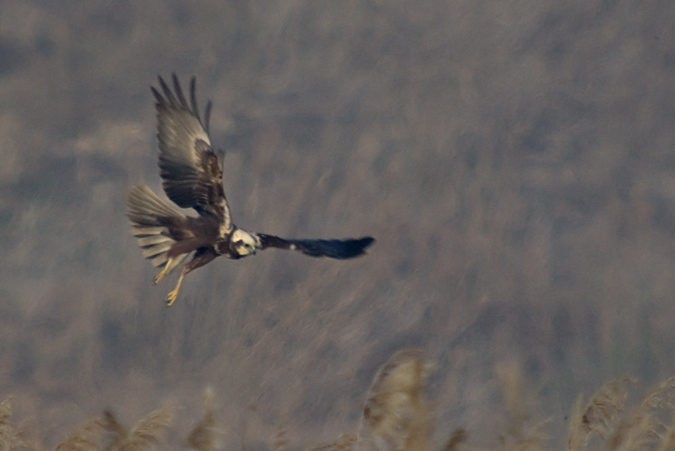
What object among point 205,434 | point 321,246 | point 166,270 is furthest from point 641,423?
point 166,270

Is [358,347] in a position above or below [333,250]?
above

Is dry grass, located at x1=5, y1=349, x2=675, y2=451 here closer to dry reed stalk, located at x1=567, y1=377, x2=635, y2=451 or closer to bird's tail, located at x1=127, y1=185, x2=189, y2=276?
dry reed stalk, located at x1=567, y1=377, x2=635, y2=451

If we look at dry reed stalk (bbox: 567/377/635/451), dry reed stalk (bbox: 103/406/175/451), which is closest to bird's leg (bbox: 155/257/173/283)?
dry reed stalk (bbox: 103/406/175/451)

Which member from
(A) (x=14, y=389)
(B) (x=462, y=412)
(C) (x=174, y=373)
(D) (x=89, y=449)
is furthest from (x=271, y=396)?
(D) (x=89, y=449)

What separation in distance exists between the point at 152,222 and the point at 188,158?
806 millimetres

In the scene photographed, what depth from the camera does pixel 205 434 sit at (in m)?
5.30

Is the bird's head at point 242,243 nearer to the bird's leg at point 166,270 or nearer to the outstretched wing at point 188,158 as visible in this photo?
the outstretched wing at point 188,158

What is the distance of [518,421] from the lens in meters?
5.57

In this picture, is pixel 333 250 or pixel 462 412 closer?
pixel 333 250

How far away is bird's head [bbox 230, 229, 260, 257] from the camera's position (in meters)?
7.85

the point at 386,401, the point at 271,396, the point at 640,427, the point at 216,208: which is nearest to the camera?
the point at 386,401

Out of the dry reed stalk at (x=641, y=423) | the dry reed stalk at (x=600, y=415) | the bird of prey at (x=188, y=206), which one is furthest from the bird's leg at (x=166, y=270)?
the dry reed stalk at (x=641, y=423)

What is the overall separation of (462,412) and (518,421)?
12876 mm

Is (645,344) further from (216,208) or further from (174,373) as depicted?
(216,208)
